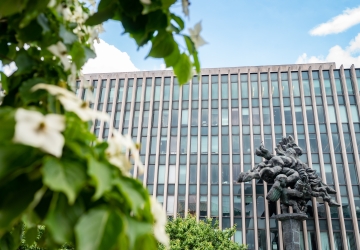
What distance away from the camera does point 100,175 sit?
1046mm

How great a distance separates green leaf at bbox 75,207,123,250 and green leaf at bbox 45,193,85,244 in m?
0.08

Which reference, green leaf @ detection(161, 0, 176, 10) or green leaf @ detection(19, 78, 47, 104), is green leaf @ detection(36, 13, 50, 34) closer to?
green leaf @ detection(19, 78, 47, 104)

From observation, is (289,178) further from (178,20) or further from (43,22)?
(43,22)

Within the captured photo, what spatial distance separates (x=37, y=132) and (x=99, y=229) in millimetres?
322

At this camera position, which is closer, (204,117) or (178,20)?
(178,20)

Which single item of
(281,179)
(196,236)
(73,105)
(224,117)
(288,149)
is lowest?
(73,105)

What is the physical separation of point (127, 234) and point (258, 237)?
1354 inches

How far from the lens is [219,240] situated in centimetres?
2528

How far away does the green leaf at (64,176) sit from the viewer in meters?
0.97

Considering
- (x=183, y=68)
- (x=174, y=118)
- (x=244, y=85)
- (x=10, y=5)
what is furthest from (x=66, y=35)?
(x=244, y=85)

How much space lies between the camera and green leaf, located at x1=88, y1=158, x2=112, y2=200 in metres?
1.00

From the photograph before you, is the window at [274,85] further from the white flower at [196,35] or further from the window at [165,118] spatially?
the white flower at [196,35]

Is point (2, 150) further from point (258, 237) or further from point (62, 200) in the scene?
point (258, 237)

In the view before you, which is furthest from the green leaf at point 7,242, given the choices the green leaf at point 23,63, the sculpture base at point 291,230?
the sculpture base at point 291,230
